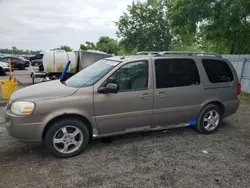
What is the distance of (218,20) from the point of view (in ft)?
34.3

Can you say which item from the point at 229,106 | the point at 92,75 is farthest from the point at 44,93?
the point at 229,106

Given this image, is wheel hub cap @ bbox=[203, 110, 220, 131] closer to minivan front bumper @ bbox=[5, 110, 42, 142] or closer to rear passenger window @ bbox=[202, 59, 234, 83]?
rear passenger window @ bbox=[202, 59, 234, 83]

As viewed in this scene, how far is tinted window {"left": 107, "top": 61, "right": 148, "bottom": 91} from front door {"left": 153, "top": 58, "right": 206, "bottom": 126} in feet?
0.78

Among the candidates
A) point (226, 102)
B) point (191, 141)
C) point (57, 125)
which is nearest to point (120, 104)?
point (57, 125)

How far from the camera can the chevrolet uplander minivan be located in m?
3.19

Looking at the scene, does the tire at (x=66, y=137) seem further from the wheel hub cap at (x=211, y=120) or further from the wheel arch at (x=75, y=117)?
the wheel hub cap at (x=211, y=120)

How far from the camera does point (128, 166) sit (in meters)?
3.14

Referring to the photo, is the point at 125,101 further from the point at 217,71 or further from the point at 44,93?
the point at 217,71

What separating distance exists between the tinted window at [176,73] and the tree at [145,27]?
62.9 ft

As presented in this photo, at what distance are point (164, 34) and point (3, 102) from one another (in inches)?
761

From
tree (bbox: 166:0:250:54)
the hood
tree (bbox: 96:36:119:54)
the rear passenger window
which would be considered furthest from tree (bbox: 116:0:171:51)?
the hood

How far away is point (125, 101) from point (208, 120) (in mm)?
2062

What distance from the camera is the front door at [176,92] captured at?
388cm

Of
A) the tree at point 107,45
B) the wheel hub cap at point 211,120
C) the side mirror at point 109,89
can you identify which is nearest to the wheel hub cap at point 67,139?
the side mirror at point 109,89
